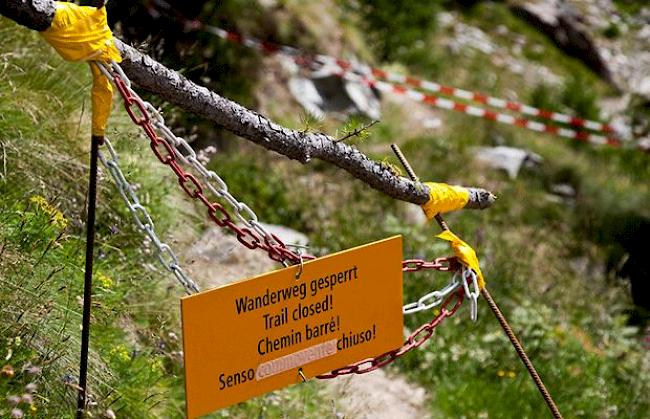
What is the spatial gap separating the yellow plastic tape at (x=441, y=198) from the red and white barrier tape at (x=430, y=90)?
17.3 ft

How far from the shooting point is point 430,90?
12828 mm

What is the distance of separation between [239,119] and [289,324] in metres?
0.70

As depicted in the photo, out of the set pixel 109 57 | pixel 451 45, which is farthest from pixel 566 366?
pixel 451 45

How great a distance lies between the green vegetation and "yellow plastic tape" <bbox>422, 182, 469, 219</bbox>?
0.67 m

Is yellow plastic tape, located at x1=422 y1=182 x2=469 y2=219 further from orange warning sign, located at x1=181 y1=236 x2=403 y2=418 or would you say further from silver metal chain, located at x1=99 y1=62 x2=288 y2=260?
silver metal chain, located at x1=99 y1=62 x2=288 y2=260

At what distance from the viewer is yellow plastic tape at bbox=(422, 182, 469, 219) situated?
4.07 m

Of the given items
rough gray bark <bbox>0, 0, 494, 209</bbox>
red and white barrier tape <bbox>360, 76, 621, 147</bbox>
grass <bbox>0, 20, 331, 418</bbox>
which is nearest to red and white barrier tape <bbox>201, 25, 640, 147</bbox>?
red and white barrier tape <bbox>360, 76, 621, 147</bbox>

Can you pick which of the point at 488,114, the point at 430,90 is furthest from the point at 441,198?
the point at 430,90

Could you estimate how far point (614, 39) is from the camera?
2075cm

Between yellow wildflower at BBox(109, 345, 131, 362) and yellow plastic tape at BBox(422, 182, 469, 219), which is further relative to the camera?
yellow plastic tape at BBox(422, 182, 469, 219)

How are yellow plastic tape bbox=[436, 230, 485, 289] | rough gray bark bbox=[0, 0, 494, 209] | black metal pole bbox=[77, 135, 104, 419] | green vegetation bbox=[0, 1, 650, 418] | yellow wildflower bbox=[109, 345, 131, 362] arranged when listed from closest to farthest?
1. black metal pole bbox=[77, 135, 104, 419]
2. rough gray bark bbox=[0, 0, 494, 209]
3. green vegetation bbox=[0, 1, 650, 418]
4. yellow wildflower bbox=[109, 345, 131, 362]
5. yellow plastic tape bbox=[436, 230, 485, 289]

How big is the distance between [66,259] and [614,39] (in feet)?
61.3

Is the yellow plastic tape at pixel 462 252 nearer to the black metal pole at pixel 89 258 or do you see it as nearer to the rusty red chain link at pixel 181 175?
the rusty red chain link at pixel 181 175

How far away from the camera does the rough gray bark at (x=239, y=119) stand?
299 centimetres
